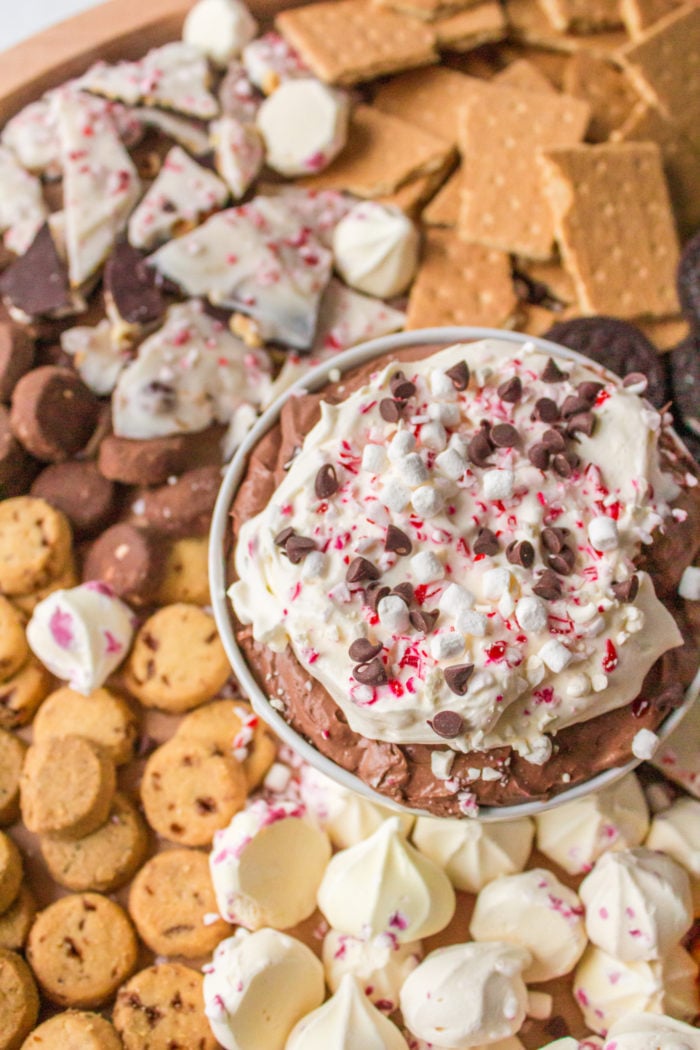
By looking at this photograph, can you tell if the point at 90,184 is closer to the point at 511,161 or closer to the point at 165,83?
the point at 165,83

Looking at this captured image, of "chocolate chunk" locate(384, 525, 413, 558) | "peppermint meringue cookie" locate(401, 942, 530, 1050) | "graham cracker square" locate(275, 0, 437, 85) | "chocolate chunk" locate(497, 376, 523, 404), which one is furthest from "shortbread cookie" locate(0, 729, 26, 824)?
"graham cracker square" locate(275, 0, 437, 85)

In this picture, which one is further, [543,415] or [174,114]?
[174,114]

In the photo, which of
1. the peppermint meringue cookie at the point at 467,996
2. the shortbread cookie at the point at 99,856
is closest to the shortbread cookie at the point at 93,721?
the shortbread cookie at the point at 99,856

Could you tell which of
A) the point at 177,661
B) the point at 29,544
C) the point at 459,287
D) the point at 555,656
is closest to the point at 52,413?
the point at 29,544

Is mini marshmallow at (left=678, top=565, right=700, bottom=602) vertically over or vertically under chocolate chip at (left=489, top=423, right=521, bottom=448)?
under

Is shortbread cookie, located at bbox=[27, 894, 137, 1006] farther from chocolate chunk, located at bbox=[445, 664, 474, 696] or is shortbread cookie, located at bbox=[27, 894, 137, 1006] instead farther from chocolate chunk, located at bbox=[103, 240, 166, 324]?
chocolate chunk, located at bbox=[103, 240, 166, 324]

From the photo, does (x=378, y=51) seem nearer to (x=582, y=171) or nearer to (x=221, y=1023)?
(x=582, y=171)

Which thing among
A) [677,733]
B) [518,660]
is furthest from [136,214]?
[677,733]
